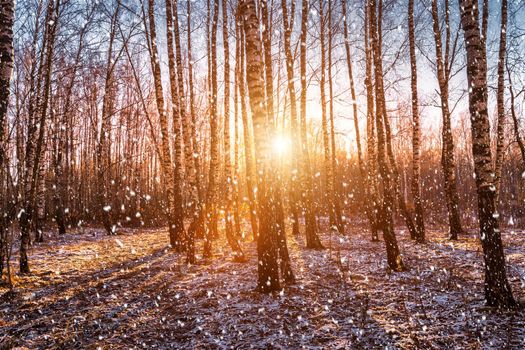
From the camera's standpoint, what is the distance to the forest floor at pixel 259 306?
13.6ft

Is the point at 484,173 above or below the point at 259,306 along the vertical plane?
above

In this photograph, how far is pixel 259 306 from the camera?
527cm

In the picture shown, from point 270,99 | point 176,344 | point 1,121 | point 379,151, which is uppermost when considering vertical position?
point 270,99

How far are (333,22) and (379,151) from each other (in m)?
9.06

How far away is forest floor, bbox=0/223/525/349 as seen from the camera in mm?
4150

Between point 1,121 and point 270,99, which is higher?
point 270,99

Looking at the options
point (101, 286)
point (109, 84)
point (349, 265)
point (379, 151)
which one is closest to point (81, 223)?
point (109, 84)

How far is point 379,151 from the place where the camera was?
23.6 ft

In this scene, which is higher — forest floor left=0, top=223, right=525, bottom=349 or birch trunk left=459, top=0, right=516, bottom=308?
birch trunk left=459, top=0, right=516, bottom=308

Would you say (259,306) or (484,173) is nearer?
(484,173)

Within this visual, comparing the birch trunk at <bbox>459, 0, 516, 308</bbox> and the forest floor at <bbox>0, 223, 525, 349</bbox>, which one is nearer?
the forest floor at <bbox>0, 223, 525, 349</bbox>

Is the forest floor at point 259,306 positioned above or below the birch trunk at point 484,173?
below

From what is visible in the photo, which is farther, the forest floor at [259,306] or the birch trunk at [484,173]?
the birch trunk at [484,173]

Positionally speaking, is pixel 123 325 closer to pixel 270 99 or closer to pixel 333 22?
pixel 270 99
